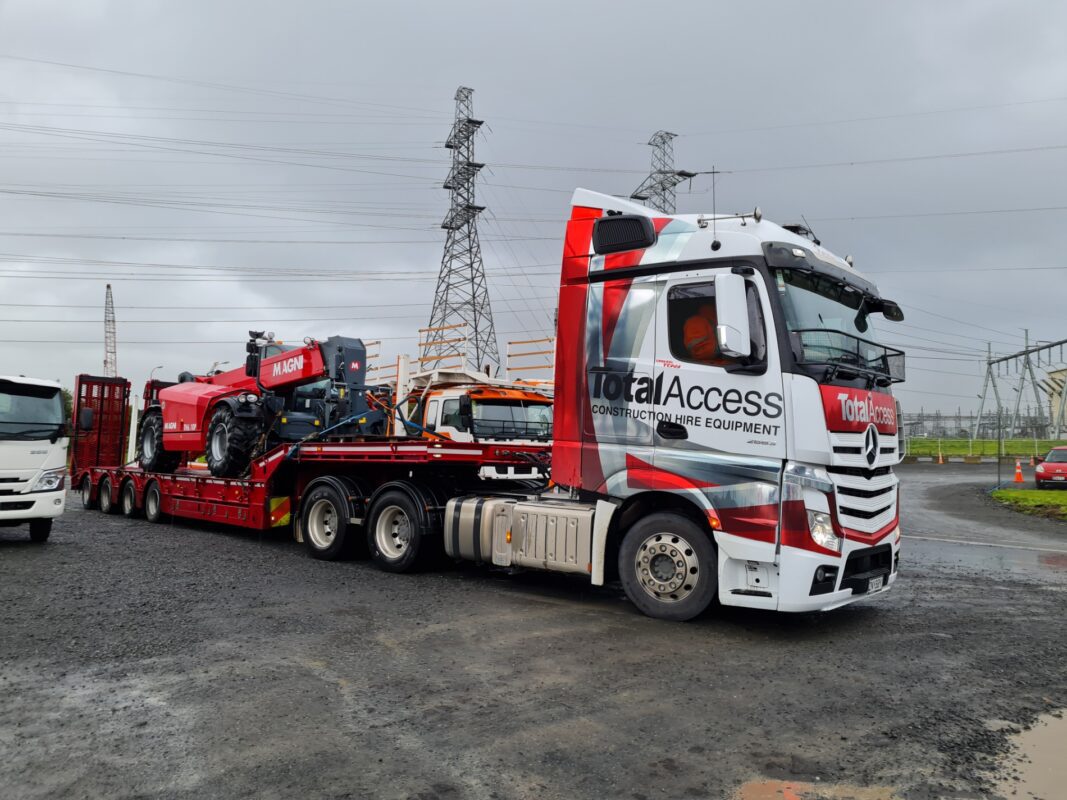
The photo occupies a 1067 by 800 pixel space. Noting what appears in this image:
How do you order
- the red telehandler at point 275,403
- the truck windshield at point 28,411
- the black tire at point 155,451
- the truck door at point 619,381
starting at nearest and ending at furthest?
1. the truck door at point 619,381
2. the truck windshield at point 28,411
3. the red telehandler at point 275,403
4. the black tire at point 155,451

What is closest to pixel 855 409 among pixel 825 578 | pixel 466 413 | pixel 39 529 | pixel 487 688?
pixel 825 578

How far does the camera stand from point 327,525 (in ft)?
36.6

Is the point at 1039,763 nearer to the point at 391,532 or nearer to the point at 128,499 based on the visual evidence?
the point at 391,532

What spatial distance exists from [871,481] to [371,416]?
8396 millimetres

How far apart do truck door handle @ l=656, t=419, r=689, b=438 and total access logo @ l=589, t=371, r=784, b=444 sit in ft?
0.09

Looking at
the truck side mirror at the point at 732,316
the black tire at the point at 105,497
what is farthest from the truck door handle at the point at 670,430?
the black tire at the point at 105,497

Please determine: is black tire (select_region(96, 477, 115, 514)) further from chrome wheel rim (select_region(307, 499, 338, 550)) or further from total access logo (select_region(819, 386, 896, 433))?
total access logo (select_region(819, 386, 896, 433))

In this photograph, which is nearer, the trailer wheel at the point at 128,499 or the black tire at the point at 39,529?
the black tire at the point at 39,529

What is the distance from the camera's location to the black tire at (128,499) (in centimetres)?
1611

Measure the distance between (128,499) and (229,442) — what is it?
16.7ft

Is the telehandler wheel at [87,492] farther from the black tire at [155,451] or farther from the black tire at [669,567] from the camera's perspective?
the black tire at [669,567]

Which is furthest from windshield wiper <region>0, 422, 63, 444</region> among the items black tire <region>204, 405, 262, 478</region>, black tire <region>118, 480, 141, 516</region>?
black tire <region>118, 480, 141, 516</region>

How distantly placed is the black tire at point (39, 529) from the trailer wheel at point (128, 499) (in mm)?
3700

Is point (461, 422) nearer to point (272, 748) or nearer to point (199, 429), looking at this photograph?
point (199, 429)
